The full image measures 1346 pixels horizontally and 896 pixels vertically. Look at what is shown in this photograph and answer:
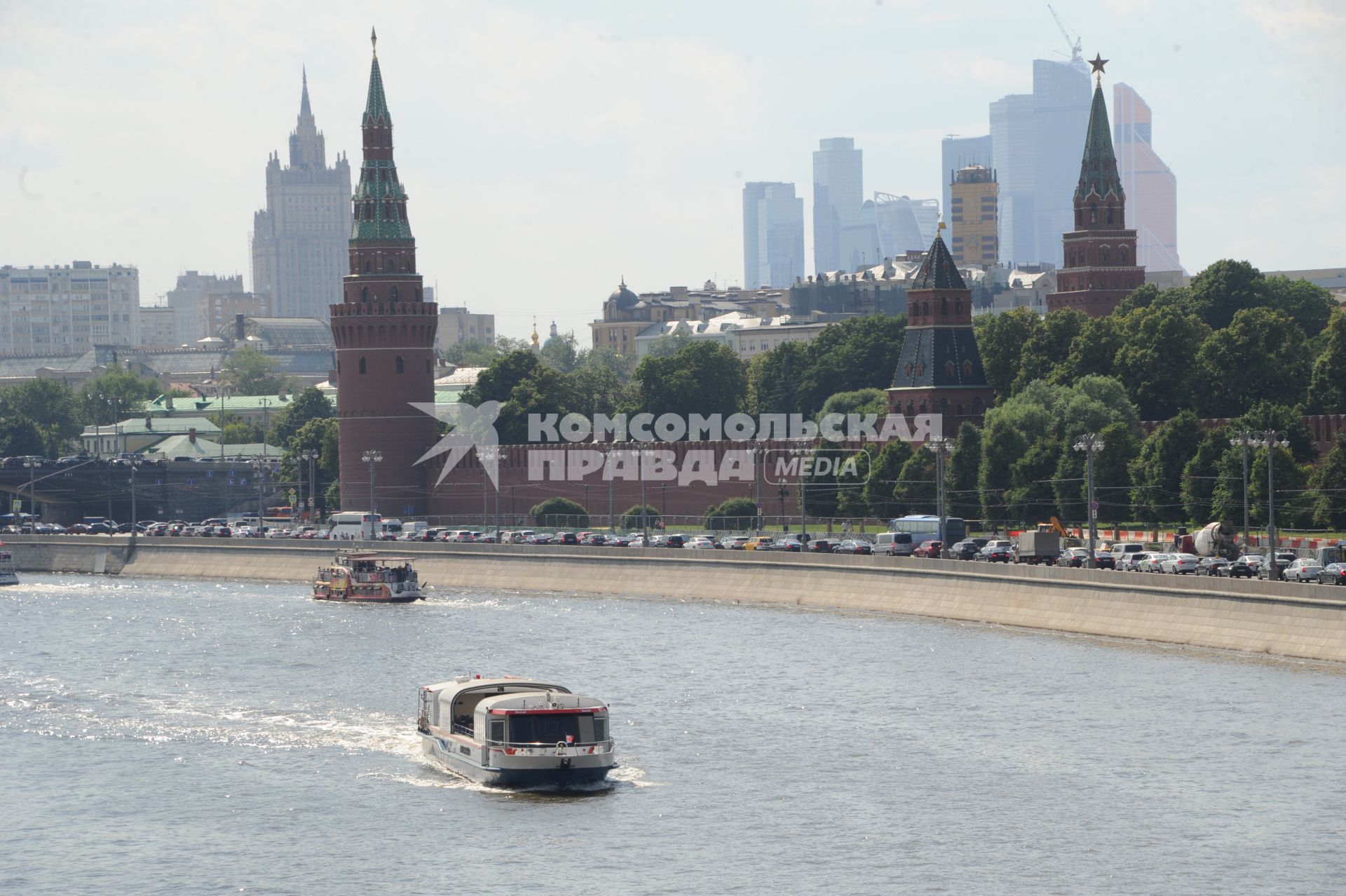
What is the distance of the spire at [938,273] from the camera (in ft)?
429

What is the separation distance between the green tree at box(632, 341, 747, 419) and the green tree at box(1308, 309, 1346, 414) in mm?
48799

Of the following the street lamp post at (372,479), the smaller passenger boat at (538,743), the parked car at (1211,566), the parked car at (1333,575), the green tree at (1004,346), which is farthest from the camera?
the green tree at (1004,346)

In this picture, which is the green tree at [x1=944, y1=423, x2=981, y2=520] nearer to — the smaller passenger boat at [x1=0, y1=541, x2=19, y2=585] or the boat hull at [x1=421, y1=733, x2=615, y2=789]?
the smaller passenger boat at [x1=0, y1=541, x2=19, y2=585]

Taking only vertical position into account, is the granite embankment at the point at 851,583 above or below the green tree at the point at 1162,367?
below

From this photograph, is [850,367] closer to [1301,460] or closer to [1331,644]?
[1301,460]

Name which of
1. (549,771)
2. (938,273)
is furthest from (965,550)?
(549,771)

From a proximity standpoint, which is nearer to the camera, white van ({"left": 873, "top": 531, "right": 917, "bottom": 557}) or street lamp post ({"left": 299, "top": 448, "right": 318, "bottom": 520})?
white van ({"left": 873, "top": 531, "right": 917, "bottom": 557})

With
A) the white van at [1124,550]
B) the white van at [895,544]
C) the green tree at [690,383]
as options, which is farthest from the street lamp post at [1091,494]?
the green tree at [690,383]

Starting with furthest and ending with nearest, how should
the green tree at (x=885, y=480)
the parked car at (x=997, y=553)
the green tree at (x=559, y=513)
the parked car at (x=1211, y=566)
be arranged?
the green tree at (x=559, y=513)
the green tree at (x=885, y=480)
the parked car at (x=997, y=553)
the parked car at (x=1211, y=566)

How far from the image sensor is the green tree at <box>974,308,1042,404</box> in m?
138

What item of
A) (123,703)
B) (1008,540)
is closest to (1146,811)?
(123,703)

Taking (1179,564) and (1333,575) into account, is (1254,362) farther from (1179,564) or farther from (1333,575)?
(1333,575)

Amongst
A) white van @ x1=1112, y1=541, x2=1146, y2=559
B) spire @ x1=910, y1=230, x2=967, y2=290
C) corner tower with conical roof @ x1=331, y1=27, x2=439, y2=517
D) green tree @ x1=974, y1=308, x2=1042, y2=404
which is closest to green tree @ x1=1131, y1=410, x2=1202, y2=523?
white van @ x1=1112, y1=541, x2=1146, y2=559

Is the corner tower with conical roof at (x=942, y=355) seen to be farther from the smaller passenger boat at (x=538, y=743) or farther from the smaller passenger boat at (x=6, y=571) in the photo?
the smaller passenger boat at (x=538, y=743)
